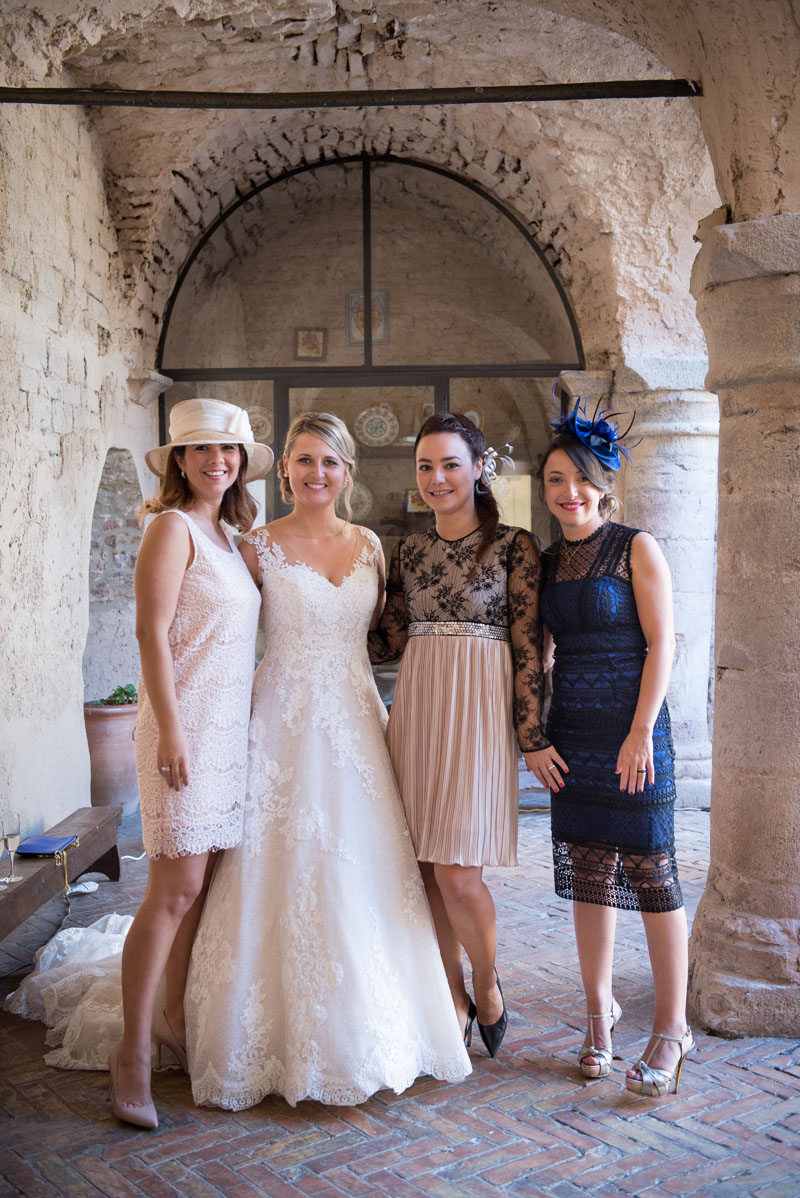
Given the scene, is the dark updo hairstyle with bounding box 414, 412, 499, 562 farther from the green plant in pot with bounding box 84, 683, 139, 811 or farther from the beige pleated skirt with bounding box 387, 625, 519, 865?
the green plant in pot with bounding box 84, 683, 139, 811

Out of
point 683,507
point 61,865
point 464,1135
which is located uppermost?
point 683,507

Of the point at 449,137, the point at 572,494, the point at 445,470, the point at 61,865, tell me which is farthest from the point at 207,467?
Answer: the point at 449,137

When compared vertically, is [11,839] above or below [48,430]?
below

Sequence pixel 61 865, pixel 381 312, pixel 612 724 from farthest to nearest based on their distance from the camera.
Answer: pixel 381 312 → pixel 61 865 → pixel 612 724

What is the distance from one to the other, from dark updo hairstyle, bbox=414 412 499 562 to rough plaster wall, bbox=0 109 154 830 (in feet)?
9.44

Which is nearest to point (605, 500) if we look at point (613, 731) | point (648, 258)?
point (613, 731)

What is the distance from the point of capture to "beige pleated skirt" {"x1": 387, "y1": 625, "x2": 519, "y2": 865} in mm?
3199

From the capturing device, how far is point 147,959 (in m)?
2.96

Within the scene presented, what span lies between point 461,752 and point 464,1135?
3.47 feet

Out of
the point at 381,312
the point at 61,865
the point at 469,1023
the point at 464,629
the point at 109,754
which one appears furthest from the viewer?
the point at 381,312

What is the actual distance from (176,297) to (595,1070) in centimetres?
665

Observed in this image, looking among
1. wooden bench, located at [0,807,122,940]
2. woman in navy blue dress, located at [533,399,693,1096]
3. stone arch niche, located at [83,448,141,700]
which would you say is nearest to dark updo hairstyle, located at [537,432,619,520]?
woman in navy blue dress, located at [533,399,693,1096]

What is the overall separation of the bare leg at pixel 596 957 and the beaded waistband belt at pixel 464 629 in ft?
2.89

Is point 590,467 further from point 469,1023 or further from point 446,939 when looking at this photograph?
point 469,1023
